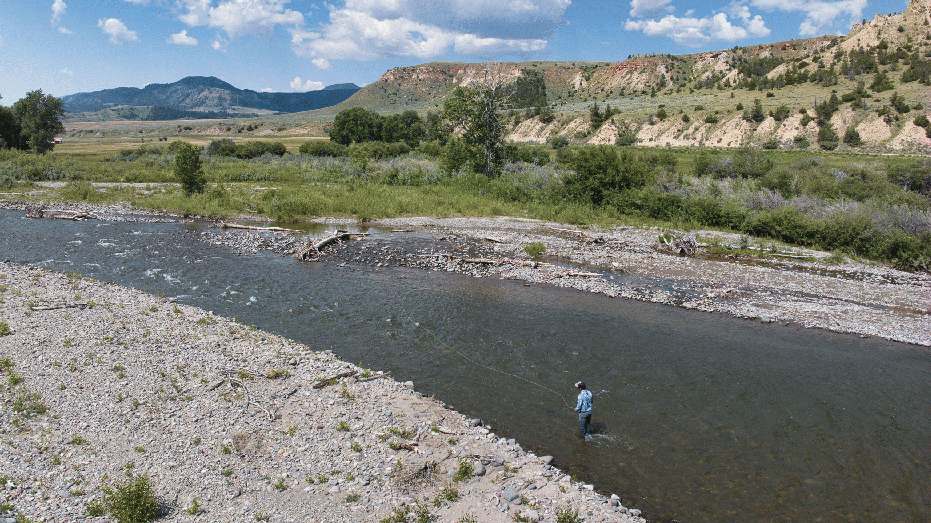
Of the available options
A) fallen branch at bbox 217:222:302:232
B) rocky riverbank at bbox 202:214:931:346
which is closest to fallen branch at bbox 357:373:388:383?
rocky riverbank at bbox 202:214:931:346

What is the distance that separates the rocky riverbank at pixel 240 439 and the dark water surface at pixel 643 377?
1.68m

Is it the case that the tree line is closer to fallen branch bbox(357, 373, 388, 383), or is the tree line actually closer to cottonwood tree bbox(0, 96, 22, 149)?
cottonwood tree bbox(0, 96, 22, 149)

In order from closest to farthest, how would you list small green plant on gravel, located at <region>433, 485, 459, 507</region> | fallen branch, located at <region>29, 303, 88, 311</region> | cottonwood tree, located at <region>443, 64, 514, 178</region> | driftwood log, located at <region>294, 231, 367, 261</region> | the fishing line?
small green plant on gravel, located at <region>433, 485, 459, 507</region> < the fishing line < fallen branch, located at <region>29, 303, 88, 311</region> < driftwood log, located at <region>294, 231, 367, 261</region> < cottonwood tree, located at <region>443, 64, 514, 178</region>

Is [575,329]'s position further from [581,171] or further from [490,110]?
[490,110]

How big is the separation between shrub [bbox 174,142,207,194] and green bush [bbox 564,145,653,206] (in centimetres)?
3330

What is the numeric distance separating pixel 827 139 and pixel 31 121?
111526 millimetres

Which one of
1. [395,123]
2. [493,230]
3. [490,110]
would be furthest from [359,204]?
[395,123]

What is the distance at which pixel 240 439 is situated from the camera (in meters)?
11.7

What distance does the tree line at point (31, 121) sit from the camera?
78562 mm

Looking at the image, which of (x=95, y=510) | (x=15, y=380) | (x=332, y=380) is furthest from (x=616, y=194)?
(x=95, y=510)

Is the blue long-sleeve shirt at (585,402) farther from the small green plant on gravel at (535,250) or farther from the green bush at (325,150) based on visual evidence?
the green bush at (325,150)

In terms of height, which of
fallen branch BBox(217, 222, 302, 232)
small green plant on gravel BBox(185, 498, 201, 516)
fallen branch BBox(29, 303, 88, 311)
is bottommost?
small green plant on gravel BBox(185, 498, 201, 516)

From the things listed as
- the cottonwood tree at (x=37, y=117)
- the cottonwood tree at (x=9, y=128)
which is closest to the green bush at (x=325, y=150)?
the cottonwood tree at (x=37, y=117)

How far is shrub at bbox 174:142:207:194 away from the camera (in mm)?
45812
